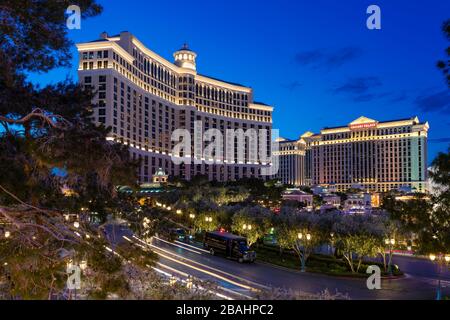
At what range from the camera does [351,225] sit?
110 ft

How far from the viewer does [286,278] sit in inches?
1213

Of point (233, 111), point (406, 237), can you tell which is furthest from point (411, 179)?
point (406, 237)

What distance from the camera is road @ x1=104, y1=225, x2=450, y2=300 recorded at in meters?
26.4

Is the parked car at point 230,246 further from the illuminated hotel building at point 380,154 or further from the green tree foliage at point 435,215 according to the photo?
the illuminated hotel building at point 380,154

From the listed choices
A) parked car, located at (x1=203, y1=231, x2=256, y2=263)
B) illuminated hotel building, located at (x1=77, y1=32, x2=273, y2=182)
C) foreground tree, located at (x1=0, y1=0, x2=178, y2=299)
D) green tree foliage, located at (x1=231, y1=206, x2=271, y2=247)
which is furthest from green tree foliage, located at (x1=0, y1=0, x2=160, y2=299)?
illuminated hotel building, located at (x1=77, y1=32, x2=273, y2=182)

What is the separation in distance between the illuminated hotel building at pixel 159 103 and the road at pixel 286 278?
6102 centimetres

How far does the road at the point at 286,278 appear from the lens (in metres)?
26.4

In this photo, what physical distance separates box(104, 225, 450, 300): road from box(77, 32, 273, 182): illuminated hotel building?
61.0m

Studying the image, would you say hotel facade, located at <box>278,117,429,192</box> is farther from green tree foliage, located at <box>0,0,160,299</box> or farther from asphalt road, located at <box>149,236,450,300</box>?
green tree foliage, located at <box>0,0,160,299</box>

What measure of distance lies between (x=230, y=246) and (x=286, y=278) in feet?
29.0

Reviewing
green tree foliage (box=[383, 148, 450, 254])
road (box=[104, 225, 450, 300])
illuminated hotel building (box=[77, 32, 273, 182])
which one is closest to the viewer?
green tree foliage (box=[383, 148, 450, 254])

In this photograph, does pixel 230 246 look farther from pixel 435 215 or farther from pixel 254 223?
pixel 435 215
